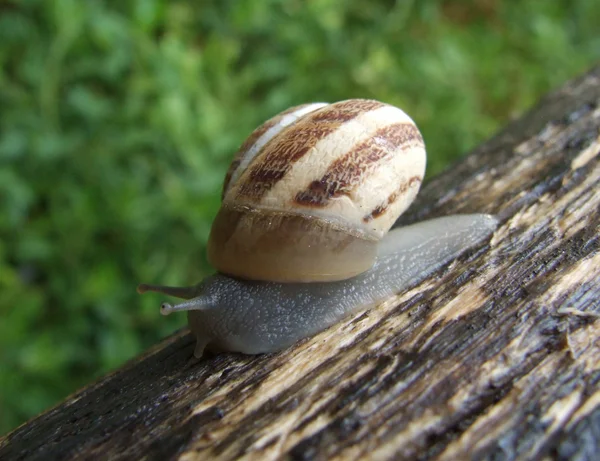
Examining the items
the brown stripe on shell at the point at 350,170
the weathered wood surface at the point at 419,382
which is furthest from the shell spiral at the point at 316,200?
the weathered wood surface at the point at 419,382

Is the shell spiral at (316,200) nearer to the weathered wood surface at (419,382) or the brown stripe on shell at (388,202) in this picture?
the brown stripe on shell at (388,202)

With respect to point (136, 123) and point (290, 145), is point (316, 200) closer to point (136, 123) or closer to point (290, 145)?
point (290, 145)

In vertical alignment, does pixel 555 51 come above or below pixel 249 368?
above

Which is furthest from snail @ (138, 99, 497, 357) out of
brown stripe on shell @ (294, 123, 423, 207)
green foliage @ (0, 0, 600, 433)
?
green foliage @ (0, 0, 600, 433)

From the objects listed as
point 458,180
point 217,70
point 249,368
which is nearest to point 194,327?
point 249,368

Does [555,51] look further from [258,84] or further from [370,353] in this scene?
[370,353]

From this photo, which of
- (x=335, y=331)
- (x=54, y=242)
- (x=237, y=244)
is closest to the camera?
(x=335, y=331)

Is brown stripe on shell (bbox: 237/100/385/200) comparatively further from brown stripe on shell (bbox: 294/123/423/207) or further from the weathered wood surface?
the weathered wood surface
